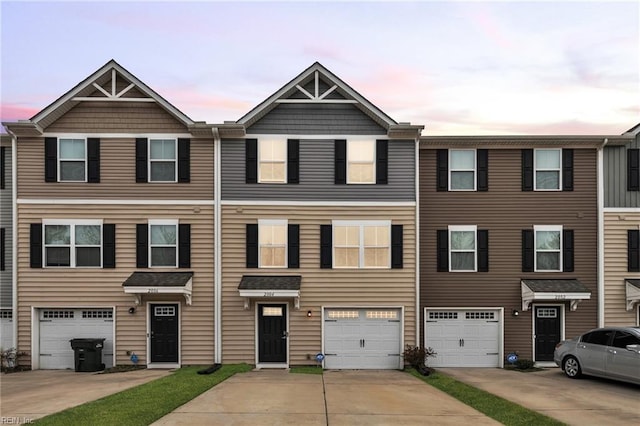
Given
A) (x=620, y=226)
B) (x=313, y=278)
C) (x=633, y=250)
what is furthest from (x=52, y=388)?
(x=633, y=250)

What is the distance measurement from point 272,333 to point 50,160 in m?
10.1

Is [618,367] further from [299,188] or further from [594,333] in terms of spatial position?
[299,188]

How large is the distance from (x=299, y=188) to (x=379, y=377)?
7.09 meters

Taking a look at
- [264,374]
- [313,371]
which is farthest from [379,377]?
[264,374]

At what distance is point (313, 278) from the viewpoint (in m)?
17.5

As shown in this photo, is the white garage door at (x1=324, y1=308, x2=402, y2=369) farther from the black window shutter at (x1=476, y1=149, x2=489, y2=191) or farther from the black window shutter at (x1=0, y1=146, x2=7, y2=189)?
the black window shutter at (x1=0, y1=146, x2=7, y2=189)

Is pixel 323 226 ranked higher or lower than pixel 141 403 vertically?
higher

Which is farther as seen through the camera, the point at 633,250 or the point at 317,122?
the point at 633,250

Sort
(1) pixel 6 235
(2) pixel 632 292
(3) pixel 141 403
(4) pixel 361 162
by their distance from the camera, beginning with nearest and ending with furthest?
(3) pixel 141 403, (4) pixel 361 162, (1) pixel 6 235, (2) pixel 632 292

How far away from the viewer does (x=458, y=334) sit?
18469 millimetres

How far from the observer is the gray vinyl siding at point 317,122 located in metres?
17.8

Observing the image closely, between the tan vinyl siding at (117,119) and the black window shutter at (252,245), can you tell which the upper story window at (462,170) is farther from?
the tan vinyl siding at (117,119)

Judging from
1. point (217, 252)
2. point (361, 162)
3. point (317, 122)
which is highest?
point (317, 122)

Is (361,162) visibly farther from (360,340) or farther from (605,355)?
(605,355)
